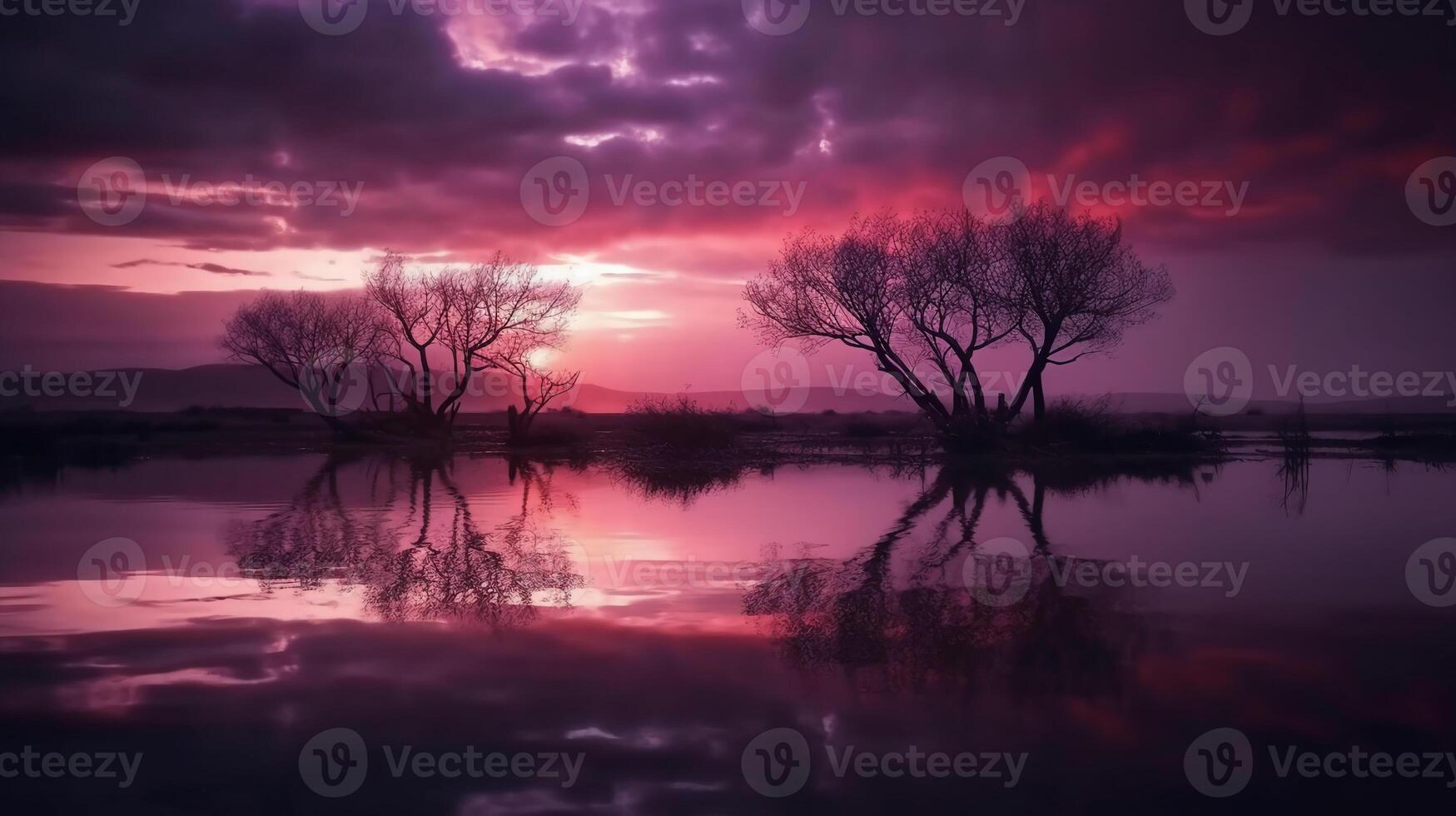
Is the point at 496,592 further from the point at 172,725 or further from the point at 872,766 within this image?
the point at 872,766

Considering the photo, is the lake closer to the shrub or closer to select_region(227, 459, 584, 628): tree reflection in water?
select_region(227, 459, 584, 628): tree reflection in water

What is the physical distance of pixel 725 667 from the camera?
661 centimetres

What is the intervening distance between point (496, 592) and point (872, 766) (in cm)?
526

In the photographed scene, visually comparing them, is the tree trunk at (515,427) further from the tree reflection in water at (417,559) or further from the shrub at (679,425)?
the tree reflection in water at (417,559)

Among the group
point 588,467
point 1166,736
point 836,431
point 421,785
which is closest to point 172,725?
point 421,785

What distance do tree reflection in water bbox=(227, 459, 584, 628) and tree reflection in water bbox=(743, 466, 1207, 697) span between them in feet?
8.02

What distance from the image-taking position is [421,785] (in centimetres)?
471

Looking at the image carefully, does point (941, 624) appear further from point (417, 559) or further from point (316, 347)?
point (316, 347)

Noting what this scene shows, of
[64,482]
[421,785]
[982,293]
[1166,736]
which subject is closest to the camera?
[421,785]

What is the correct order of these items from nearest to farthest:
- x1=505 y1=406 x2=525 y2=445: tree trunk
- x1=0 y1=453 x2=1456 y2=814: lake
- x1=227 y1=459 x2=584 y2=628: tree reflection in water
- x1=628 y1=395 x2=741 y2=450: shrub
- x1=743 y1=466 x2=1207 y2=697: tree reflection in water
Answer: x1=0 y1=453 x2=1456 y2=814: lake, x1=743 y1=466 x2=1207 y2=697: tree reflection in water, x1=227 y1=459 x2=584 y2=628: tree reflection in water, x1=628 y1=395 x2=741 y2=450: shrub, x1=505 y1=406 x2=525 y2=445: tree trunk

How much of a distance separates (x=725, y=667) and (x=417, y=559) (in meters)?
5.84

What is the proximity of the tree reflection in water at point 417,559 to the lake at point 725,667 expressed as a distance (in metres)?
0.07

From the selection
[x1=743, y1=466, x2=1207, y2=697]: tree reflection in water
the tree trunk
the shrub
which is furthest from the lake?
the tree trunk

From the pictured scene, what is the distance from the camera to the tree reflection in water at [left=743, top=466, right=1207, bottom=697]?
6344mm
